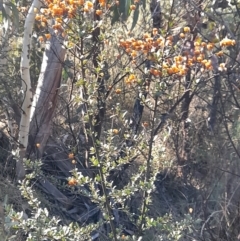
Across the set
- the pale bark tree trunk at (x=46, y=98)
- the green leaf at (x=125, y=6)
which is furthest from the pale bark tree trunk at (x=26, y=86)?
the green leaf at (x=125, y=6)

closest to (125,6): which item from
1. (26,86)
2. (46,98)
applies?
(26,86)

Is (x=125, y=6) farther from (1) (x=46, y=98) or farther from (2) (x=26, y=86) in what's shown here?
(1) (x=46, y=98)

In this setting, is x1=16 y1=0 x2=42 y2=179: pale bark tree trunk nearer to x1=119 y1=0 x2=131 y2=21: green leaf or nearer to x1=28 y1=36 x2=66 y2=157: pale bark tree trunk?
x1=28 y1=36 x2=66 y2=157: pale bark tree trunk

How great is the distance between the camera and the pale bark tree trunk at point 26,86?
3865mm

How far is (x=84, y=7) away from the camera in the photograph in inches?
97.9

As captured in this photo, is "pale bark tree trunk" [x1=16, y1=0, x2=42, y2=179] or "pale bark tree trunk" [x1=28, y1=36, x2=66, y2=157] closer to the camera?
"pale bark tree trunk" [x1=16, y1=0, x2=42, y2=179]

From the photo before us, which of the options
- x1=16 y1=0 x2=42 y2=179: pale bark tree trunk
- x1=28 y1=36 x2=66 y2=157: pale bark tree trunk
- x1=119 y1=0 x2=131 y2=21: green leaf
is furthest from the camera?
x1=28 y1=36 x2=66 y2=157: pale bark tree trunk

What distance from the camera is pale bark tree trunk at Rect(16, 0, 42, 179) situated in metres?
3.87

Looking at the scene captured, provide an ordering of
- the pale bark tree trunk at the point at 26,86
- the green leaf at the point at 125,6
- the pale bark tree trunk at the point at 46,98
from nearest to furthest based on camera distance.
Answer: the green leaf at the point at 125,6, the pale bark tree trunk at the point at 26,86, the pale bark tree trunk at the point at 46,98

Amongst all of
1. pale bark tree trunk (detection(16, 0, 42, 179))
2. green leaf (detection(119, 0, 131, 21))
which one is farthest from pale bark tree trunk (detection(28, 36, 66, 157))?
green leaf (detection(119, 0, 131, 21))

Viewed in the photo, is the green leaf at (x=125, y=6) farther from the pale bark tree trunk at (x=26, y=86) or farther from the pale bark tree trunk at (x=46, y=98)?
the pale bark tree trunk at (x=46, y=98)

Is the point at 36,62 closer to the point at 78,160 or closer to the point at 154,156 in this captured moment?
the point at 78,160

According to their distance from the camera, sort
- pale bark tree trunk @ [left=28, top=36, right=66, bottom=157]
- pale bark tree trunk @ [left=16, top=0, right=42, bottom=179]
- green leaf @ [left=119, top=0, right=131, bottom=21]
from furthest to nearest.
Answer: pale bark tree trunk @ [left=28, top=36, right=66, bottom=157] → pale bark tree trunk @ [left=16, top=0, right=42, bottom=179] → green leaf @ [left=119, top=0, right=131, bottom=21]

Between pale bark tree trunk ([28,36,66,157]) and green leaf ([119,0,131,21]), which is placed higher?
green leaf ([119,0,131,21])
